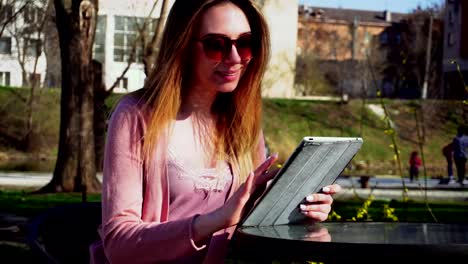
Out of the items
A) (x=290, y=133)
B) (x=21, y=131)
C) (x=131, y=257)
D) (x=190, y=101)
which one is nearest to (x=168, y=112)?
(x=190, y=101)

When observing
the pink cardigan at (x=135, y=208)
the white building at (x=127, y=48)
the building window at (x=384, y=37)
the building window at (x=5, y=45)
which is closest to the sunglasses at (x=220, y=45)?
the pink cardigan at (x=135, y=208)

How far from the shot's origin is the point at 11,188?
17.9 meters

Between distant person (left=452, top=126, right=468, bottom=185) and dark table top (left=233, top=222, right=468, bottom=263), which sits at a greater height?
dark table top (left=233, top=222, right=468, bottom=263)

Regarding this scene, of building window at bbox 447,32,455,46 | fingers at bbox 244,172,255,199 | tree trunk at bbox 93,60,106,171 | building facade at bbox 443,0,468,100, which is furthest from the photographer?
building window at bbox 447,32,455,46

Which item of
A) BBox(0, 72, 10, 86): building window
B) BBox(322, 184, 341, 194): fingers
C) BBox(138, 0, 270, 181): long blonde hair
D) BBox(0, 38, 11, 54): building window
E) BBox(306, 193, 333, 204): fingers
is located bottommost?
BBox(0, 72, 10, 86): building window

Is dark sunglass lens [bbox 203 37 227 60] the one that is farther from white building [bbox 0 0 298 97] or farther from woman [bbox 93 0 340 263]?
white building [bbox 0 0 298 97]

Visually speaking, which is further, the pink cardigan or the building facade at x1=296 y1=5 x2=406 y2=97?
the building facade at x1=296 y1=5 x2=406 y2=97

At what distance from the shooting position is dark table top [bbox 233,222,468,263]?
240 centimetres

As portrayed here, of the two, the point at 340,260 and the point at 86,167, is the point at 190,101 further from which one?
the point at 86,167

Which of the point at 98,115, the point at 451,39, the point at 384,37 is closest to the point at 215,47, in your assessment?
the point at 98,115

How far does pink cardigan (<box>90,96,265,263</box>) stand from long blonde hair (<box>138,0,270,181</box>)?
54mm

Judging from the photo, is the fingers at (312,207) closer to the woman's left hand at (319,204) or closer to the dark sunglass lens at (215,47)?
the woman's left hand at (319,204)

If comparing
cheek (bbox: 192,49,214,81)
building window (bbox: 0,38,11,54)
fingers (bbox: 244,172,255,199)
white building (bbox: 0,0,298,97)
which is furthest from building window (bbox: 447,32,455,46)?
fingers (bbox: 244,172,255,199)

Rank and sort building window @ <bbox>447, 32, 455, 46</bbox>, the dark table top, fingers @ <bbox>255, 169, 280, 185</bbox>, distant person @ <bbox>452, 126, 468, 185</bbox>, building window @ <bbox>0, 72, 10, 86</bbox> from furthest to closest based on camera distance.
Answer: building window @ <bbox>447, 32, 455, 46</bbox>
building window @ <bbox>0, 72, 10, 86</bbox>
distant person @ <bbox>452, 126, 468, 185</bbox>
fingers @ <bbox>255, 169, 280, 185</bbox>
the dark table top
